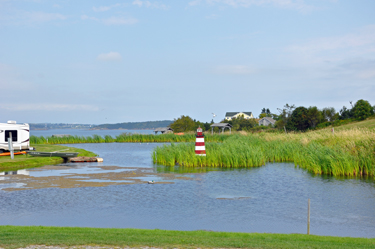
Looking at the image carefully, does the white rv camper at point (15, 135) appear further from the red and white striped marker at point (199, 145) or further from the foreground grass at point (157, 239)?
the foreground grass at point (157, 239)

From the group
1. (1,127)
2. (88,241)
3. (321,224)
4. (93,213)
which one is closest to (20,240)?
(88,241)

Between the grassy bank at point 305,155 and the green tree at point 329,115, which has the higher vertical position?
the green tree at point 329,115

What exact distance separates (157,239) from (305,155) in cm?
1934

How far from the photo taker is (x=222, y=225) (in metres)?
11.6

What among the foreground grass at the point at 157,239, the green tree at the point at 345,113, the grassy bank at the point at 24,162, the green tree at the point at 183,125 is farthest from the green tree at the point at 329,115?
the foreground grass at the point at 157,239

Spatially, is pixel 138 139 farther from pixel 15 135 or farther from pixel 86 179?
pixel 86 179

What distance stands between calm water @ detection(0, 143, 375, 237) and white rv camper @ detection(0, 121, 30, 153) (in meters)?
15.0

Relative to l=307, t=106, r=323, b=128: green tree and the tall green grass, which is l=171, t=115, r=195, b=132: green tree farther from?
l=307, t=106, r=323, b=128: green tree

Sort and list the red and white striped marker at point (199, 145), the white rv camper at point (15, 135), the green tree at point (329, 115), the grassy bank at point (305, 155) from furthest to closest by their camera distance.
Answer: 1. the green tree at point (329, 115)
2. the white rv camper at point (15, 135)
3. the red and white striped marker at point (199, 145)
4. the grassy bank at point (305, 155)

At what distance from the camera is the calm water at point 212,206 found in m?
11.7

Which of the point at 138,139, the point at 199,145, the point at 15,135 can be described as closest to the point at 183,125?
the point at 138,139

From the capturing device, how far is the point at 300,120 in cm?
7475

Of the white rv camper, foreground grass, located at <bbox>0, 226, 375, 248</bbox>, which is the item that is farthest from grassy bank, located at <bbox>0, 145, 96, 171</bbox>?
foreground grass, located at <bbox>0, 226, 375, 248</bbox>

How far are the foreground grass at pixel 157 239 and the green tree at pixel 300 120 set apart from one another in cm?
6824
